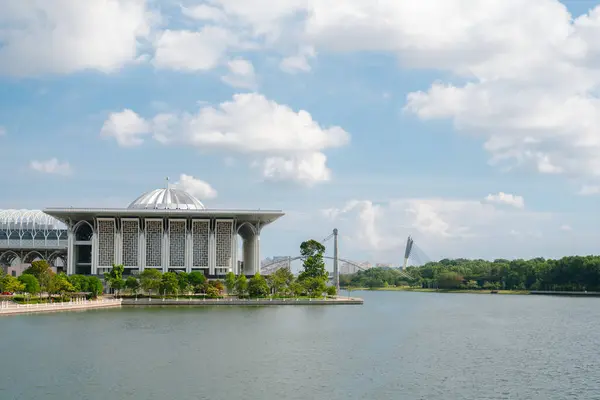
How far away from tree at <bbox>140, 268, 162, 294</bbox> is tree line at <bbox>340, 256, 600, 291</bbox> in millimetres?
65735

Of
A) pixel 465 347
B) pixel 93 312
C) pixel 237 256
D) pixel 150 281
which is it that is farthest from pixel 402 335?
pixel 237 256

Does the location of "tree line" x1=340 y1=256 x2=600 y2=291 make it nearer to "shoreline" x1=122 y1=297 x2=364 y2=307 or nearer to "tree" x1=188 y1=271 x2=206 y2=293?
"shoreline" x1=122 y1=297 x2=364 y2=307

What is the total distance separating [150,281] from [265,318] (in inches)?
1026

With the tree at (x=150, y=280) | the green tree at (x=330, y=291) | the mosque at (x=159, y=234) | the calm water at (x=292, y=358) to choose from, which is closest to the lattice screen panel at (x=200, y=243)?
the mosque at (x=159, y=234)

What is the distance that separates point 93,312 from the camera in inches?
2418

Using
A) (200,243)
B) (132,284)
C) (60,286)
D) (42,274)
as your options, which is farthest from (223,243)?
(60,286)

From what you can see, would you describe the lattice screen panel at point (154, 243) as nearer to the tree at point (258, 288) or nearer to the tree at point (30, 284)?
the tree at point (258, 288)

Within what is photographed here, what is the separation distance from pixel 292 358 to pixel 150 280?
47948mm

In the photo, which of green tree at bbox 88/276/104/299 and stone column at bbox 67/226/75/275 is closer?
green tree at bbox 88/276/104/299

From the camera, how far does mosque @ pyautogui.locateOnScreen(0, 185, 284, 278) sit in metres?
93.1

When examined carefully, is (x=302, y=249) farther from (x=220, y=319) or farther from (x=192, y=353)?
(x=192, y=353)

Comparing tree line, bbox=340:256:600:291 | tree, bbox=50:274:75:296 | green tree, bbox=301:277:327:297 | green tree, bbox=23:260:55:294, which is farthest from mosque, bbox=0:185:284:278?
tree line, bbox=340:256:600:291

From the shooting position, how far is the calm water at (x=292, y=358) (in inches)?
1034

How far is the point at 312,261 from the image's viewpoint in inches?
3492
